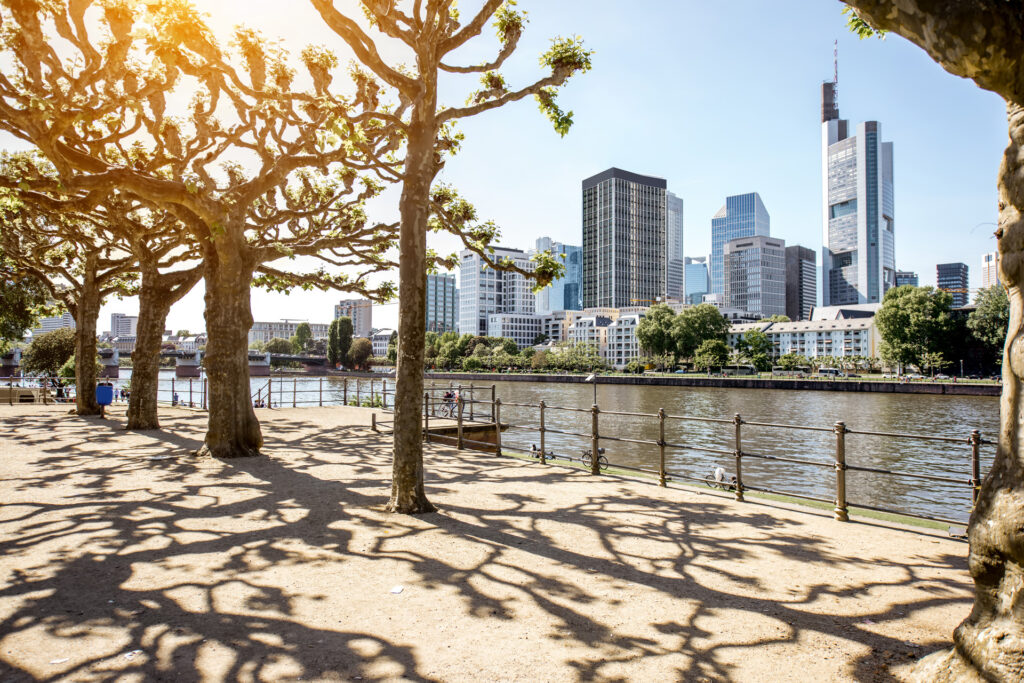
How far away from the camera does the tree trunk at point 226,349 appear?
37.8 ft

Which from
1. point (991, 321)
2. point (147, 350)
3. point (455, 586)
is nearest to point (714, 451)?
point (455, 586)

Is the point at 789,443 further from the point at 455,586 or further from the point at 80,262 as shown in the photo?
the point at 80,262

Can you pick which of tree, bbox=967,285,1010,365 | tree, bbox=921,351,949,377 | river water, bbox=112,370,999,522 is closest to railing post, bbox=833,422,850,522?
river water, bbox=112,370,999,522

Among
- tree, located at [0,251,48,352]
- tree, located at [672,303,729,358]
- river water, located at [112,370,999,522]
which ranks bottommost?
river water, located at [112,370,999,522]

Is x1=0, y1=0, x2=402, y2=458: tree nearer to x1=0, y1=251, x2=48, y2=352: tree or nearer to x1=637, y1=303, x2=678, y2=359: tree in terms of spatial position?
x1=0, y1=251, x2=48, y2=352: tree

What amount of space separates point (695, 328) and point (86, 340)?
111725mm

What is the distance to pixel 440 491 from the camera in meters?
8.81

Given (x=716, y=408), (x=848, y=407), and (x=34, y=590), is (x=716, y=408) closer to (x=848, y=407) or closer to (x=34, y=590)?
(x=848, y=407)

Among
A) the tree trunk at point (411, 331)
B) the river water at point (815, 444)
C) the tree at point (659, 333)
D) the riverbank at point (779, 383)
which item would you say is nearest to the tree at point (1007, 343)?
the river water at point (815, 444)

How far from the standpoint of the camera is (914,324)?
80.6 meters

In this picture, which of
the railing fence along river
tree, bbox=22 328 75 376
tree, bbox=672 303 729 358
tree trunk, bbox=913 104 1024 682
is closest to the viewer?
tree trunk, bbox=913 104 1024 682

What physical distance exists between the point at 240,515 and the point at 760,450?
76.6ft

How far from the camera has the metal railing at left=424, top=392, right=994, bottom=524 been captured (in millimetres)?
7332

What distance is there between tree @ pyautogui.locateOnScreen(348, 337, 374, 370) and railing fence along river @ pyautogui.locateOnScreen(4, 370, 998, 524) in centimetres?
10235
